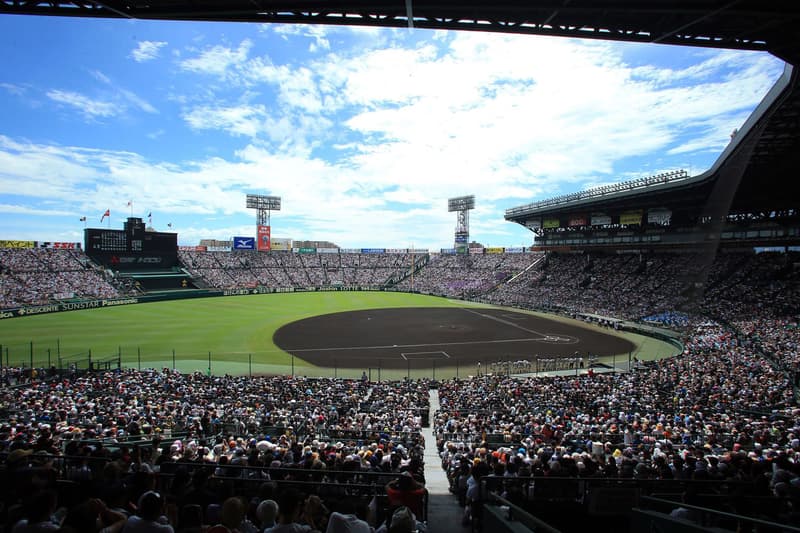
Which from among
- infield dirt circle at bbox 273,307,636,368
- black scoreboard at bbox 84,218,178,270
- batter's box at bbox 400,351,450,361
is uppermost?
black scoreboard at bbox 84,218,178,270

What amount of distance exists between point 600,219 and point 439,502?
6404 cm

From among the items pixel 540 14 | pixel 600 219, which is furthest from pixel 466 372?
pixel 600 219

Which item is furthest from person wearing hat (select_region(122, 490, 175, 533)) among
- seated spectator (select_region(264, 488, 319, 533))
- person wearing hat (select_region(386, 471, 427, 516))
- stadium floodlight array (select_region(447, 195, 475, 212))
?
stadium floodlight array (select_region(447, 195, 475, 212))

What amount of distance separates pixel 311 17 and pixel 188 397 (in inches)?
667

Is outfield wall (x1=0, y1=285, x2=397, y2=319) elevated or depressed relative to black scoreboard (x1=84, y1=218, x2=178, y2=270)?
depressed

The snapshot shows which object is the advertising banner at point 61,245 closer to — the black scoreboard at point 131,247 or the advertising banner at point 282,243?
the black scoreboard at point 131,247

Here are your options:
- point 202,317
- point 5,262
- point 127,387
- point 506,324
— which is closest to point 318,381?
point 127,387

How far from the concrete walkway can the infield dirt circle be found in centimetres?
1814

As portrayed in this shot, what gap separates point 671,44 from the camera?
1102cm

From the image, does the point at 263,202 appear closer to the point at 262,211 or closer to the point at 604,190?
the point at 262,211

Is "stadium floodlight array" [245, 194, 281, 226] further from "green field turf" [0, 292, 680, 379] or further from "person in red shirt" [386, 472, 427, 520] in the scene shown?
"person in red shirt" [386, 472, 427, 520]

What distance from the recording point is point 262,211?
108 meters

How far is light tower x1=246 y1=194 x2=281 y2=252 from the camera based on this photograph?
10481 centimetres

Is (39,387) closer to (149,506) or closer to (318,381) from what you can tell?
(318,381)
